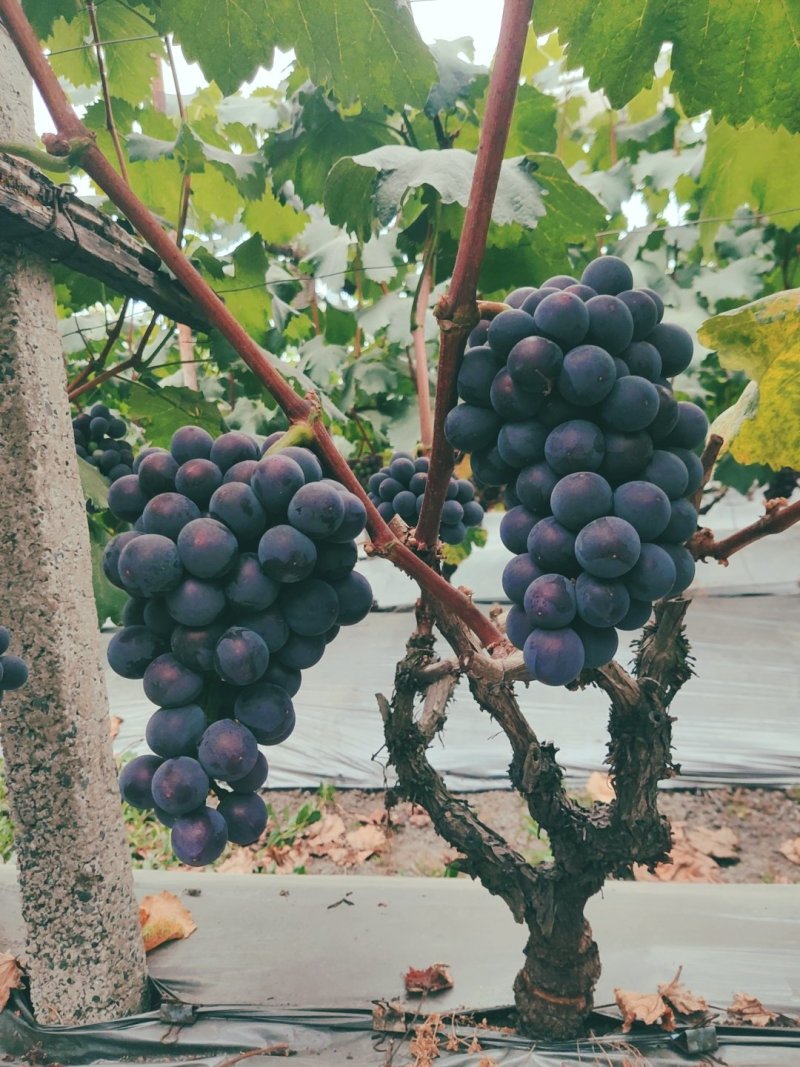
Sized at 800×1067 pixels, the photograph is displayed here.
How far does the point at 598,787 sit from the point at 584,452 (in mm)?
2566

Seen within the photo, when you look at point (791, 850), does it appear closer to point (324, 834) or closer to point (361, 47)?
point (324, 834)

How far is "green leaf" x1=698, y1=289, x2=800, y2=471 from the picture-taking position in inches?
32.9

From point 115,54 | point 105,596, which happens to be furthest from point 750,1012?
point 115,54

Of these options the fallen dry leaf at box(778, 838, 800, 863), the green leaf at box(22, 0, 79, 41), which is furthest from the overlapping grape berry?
the fallen dry leaf at box(778, 838, 800, 863)

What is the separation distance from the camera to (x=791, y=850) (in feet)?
8.61

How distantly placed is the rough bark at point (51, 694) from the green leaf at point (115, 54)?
49 centimetres

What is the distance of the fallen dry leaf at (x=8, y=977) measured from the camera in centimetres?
138

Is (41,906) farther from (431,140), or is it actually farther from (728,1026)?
(431,140)


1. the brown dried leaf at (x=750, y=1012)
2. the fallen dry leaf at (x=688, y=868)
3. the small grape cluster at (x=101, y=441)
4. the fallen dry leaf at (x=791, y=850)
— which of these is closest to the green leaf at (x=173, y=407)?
the small grape cluster at (x=101, y=441)

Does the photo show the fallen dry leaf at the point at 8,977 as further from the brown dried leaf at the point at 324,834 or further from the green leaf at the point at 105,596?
the brown dried leaf at the point at 324,834

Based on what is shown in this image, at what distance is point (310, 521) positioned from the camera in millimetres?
743

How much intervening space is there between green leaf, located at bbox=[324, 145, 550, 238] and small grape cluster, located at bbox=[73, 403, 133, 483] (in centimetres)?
85

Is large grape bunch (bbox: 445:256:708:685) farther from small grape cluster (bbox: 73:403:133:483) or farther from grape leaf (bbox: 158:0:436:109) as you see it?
small grape cluster (bbox: 73:403:133:483)

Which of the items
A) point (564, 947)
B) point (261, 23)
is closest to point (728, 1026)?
point (564, 947)
